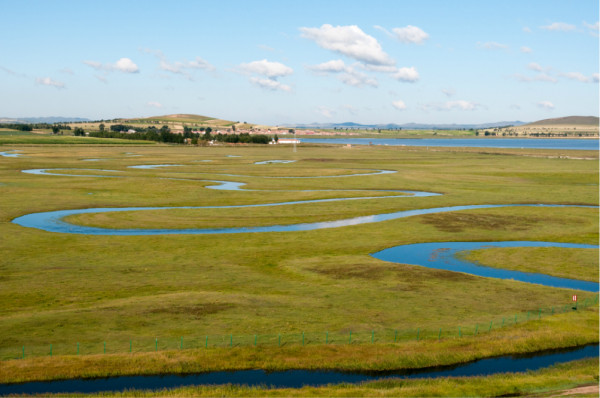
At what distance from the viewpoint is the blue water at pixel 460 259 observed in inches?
2023

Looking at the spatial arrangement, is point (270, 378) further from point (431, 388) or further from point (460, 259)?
point (460, 259)

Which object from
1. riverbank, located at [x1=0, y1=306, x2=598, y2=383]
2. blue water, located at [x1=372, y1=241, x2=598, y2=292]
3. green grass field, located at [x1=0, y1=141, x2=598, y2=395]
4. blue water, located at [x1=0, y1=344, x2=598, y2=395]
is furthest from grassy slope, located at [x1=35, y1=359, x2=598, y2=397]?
blue water, located at [x1=372, y1=241, x2=598, y2=292]

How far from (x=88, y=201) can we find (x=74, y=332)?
6024 centimetres

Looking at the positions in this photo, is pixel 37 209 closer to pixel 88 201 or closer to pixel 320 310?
pixel 88 201

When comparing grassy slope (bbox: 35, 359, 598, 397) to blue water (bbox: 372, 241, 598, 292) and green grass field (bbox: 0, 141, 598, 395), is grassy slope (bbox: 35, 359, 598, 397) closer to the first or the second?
green grass field (bbox: 0, 141, 598, 395)

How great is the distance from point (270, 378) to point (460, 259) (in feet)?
104

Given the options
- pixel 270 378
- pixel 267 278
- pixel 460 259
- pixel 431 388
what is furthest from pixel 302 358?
pixel 460 259

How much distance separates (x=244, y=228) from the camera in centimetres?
7431

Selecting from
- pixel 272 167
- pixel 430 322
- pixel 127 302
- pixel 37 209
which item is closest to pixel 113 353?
pixel 127 302

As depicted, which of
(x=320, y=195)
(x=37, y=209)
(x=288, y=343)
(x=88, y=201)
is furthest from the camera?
(x=320, y=195)

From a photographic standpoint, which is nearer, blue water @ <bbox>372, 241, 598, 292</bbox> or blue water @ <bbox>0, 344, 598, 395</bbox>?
blue water @ <bbox>0, 344, 598, 395</bbox>

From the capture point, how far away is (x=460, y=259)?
58688 mm

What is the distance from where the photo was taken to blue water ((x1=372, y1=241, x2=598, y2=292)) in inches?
2023

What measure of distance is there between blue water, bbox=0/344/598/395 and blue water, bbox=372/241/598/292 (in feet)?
52.4
